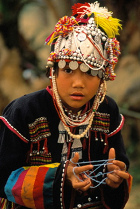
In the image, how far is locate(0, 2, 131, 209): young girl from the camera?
1916 mm

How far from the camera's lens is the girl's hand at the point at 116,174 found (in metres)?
1.94

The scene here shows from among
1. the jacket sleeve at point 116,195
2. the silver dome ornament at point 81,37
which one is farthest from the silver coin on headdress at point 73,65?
the jacket sleeve at point 116,195

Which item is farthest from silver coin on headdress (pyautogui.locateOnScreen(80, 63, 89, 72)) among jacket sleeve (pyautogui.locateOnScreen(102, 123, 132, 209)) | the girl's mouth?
jacket sleeve (pyautogui.locateOnScreen(102, 123, 132, 209))

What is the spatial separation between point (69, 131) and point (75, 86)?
0.28m

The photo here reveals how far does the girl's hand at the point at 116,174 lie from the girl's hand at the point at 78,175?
176 mm

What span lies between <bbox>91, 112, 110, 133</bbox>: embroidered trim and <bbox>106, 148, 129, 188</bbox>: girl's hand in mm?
265

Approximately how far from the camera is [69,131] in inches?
81.9

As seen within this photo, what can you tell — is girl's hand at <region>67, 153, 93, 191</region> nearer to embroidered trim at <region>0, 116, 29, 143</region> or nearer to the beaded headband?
embroidered trim at <region>0, 116, 29, 143</region>

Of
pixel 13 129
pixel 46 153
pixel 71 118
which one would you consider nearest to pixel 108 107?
pixel 71 118

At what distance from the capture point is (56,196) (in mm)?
1886

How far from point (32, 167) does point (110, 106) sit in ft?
2.05

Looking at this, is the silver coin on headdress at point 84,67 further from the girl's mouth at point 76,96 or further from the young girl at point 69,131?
the girl's mouth at point 76,96

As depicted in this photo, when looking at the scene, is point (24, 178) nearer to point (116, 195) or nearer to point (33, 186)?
point (33, 186)

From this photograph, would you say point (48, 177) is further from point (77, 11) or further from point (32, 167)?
point (77, 11)
